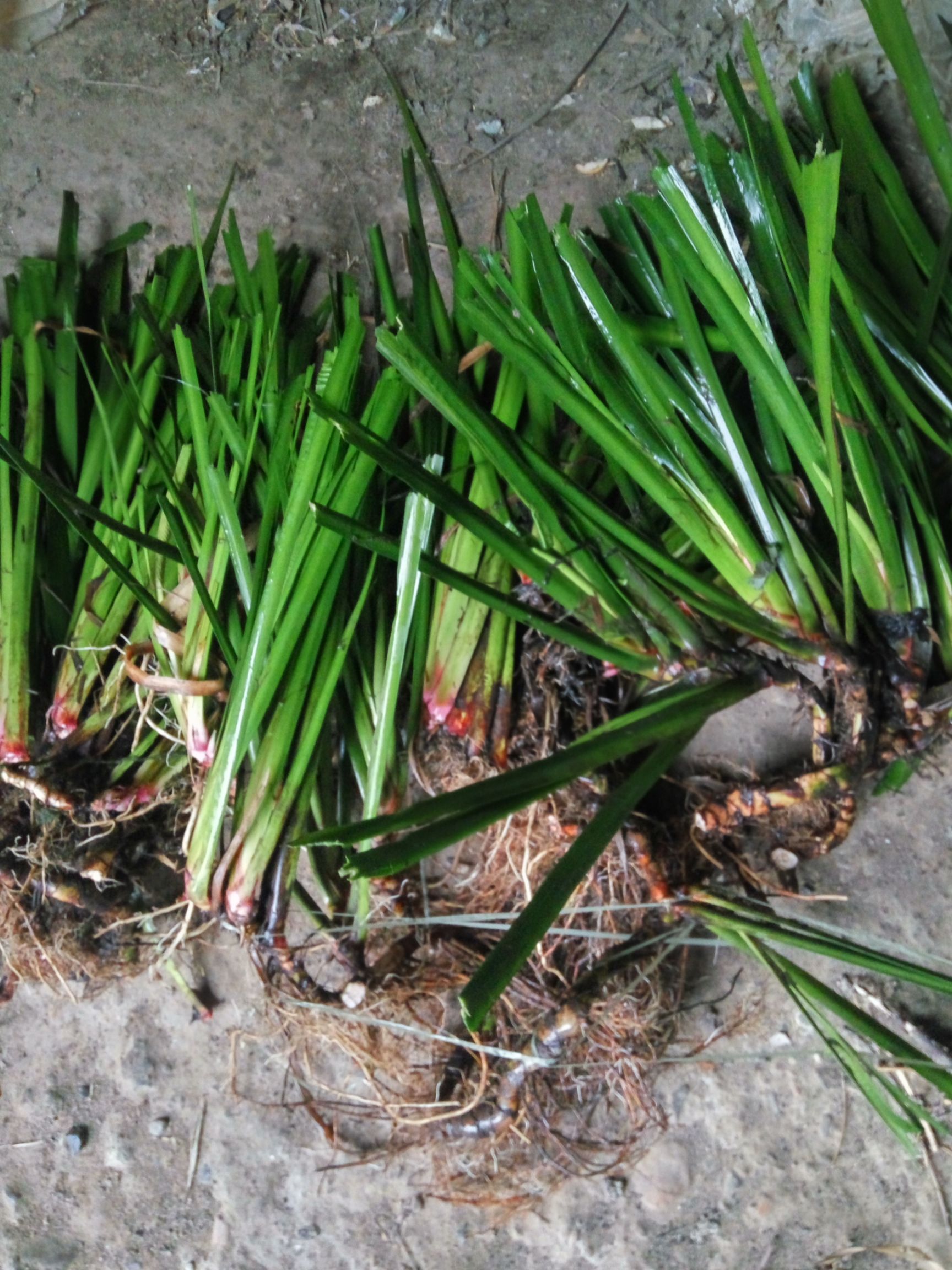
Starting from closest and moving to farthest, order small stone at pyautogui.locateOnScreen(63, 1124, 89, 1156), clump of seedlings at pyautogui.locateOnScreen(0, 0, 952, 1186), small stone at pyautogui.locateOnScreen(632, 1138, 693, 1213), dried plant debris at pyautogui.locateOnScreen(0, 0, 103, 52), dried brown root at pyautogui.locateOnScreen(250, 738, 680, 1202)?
clump of seedlings at pyautogui.locateOnScreen(0, 0, 952, 1186) < dried brown root at pyautogui.locateOnScreen(250, 738, 680, 1202) < small stone at pyautogui.locateOnScreen(632, 1138, 693, 1213) < small stone at pyautogui.locateOnScreen(63, 1124, 89, 1156) < dried plant debris at pyautogui.locateOnScreen(0, 0, 103, 52)

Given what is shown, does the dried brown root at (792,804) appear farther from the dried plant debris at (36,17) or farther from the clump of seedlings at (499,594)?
the dried plant debris at (36,17)

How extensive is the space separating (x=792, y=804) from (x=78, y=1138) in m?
1.23

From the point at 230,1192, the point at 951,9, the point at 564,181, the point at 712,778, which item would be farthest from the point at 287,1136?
the point at 951,9

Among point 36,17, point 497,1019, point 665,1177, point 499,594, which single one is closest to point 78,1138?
point 497,1019

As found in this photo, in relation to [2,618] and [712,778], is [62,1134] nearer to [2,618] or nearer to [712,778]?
[2,618]

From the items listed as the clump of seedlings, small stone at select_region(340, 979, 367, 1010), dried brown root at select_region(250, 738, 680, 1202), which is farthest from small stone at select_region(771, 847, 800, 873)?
small stone at select_region(340, 979, 367, 1010)

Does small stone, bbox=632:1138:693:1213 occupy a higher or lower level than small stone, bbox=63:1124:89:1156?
higher

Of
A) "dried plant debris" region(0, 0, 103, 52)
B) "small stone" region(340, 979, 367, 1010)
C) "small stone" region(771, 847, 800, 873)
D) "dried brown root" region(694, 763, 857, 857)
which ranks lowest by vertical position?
"small stone" region(340, 979, 367, 1010)

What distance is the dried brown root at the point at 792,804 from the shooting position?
1.06 metres

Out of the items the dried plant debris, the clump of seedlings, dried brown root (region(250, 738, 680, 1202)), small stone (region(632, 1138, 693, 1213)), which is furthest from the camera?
the dried plant debris

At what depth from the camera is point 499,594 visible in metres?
1.00

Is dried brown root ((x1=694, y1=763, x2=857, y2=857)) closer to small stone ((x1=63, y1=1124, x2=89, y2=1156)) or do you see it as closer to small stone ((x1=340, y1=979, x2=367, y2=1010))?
small stone ((x1=340, y1=979, x2=367, y2=1010))

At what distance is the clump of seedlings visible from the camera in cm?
101

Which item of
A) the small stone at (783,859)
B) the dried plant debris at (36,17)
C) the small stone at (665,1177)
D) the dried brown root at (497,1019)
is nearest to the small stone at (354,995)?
the dried brown root at (497,1019)
